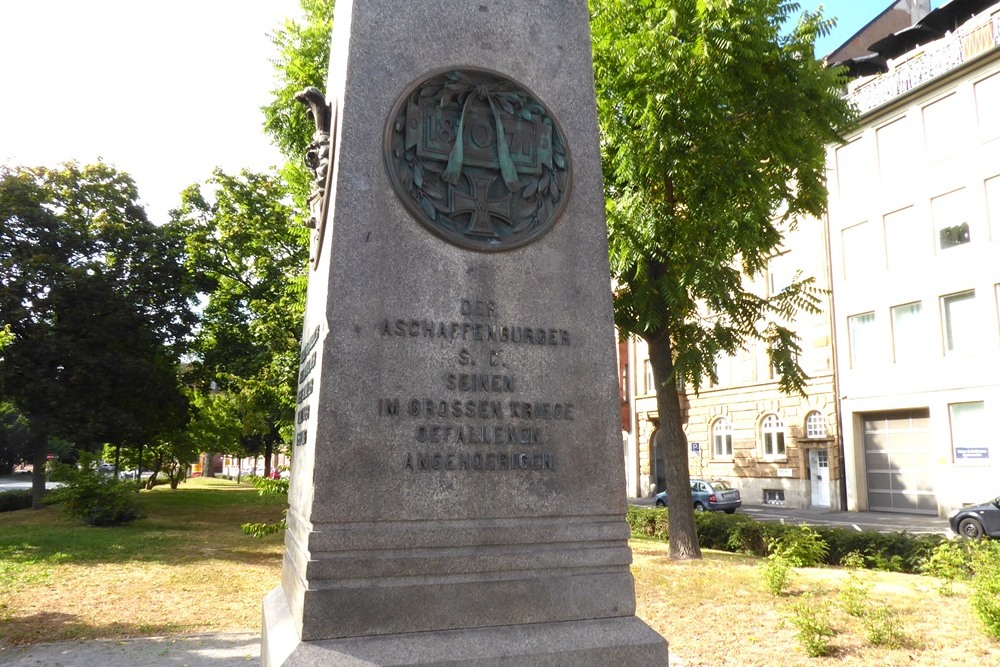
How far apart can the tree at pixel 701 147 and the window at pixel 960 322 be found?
50.6 feet

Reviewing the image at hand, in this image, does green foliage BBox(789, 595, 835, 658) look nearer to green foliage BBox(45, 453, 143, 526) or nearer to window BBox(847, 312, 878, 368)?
green foliage BBox(45, 453, 143, 526)

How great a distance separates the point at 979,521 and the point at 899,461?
34.3ft

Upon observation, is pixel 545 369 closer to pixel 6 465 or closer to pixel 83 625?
pixel 83 625

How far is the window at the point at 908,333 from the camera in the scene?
27766mm

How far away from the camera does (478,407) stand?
4.74m

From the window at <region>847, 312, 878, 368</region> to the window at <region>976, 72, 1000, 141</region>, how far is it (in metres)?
7.73

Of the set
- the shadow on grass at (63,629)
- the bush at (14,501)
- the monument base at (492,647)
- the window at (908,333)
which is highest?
the window at (908,333)

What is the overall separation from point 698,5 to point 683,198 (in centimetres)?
334

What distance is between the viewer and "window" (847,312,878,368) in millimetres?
29812

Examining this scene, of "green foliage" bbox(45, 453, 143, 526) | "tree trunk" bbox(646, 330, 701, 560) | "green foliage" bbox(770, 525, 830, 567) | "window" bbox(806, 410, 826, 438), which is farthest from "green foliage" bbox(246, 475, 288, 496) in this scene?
"window" bbox(806, 410, 826, 438)

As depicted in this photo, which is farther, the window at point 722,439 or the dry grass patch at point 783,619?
the window at point 722,439

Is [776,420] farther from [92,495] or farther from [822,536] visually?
[92,495]

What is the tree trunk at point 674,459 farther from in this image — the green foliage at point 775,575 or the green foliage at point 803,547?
the green foliage at point 775,575

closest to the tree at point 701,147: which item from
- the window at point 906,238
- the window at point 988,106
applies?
the window at point 988,106
